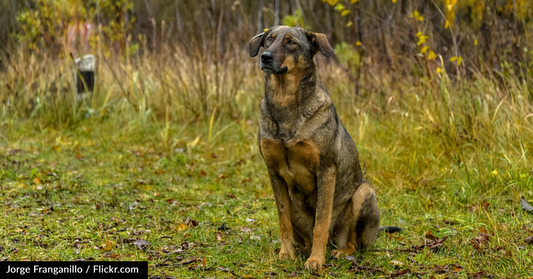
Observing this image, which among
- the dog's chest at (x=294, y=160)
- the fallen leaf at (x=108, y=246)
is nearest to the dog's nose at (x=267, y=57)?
the dog's chest at (x=294, y=160)

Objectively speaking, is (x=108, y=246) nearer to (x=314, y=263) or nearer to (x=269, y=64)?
(x=314, y=263)

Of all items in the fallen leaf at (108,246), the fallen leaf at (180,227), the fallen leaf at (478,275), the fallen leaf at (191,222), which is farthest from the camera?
the fallen leaf at (191,222)

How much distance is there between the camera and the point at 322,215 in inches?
153

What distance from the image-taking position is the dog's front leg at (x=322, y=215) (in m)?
3.83

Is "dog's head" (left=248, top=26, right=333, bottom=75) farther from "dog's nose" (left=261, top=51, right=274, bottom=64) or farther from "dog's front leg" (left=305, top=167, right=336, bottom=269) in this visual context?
"dog's front leg" (left=305, top=167, right=336, bottom=269)

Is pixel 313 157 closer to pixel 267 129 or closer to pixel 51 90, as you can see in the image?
pixel 267 129

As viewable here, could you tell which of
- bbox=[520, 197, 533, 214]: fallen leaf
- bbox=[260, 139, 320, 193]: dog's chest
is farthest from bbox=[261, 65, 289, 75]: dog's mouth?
bbox=[520, 197, 533, 214]: fallen leaf

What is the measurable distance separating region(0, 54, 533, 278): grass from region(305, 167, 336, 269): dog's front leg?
0.38 feet

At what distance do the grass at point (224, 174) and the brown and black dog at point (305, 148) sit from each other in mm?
310

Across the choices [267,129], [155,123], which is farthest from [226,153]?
[267,129]

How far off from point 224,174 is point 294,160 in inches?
128

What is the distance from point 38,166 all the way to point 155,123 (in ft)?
7.05

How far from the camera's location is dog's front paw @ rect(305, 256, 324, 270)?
3.84 meters

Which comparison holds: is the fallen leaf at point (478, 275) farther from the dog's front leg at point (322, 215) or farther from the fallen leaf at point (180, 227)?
the fallen leaf at point (180, 227)
